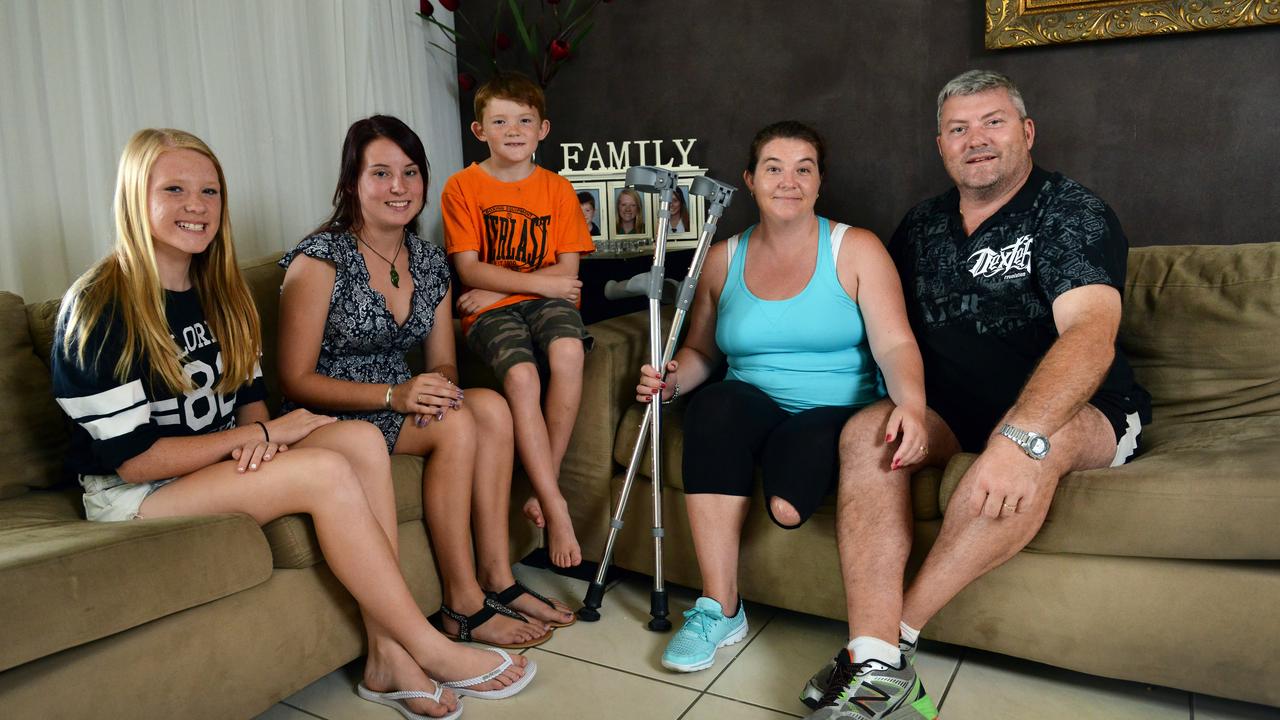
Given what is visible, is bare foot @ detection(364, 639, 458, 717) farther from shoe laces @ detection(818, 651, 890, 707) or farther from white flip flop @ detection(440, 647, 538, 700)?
shoe laces @ detection(818, 651, 890, 707)

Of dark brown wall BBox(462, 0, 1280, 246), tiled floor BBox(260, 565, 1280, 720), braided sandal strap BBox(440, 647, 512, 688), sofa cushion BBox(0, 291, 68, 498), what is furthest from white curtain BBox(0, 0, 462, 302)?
braided sandal strap BBox(440, 647, 512, 688)

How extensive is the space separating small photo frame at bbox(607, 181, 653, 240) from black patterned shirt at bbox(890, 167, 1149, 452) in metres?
1.26


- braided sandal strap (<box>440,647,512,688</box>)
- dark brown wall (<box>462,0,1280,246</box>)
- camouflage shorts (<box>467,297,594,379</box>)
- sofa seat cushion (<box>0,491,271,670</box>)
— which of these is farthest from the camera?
dark brown wall (<box>462,0,1280,246</box>)

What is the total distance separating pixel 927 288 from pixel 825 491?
0.54 metres

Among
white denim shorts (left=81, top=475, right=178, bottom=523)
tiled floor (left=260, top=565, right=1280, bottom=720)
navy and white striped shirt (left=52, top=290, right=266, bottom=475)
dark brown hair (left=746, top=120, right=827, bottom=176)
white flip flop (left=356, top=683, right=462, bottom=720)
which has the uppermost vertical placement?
dark brown hair (left=746, top=120, right=827, bottom=176)

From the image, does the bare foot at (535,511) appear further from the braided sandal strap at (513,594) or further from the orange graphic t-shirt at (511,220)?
the orange graphic t-shirt at (511,220)

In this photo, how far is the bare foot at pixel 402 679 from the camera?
171 cm

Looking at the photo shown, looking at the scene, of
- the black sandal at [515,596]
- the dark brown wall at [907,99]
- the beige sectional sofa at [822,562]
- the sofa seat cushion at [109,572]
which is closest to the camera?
the sofa seat cushion at [109,572]

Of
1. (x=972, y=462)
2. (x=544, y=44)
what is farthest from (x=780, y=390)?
(x=544, y=44)

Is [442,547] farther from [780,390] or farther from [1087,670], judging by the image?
[1087,670]

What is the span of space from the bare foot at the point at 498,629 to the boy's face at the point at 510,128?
3.72ft

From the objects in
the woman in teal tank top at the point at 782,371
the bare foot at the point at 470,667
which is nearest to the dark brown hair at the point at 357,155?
the woman in teal tank top at the point at 782,371

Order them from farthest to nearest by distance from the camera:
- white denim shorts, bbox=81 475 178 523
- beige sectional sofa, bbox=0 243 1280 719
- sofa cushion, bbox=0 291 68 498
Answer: sofa cushion, bbox=0 291 68 498
white denim shorts, bbox=81 475 178 523
beige sectional sofa, bbox=0 243 1280 719

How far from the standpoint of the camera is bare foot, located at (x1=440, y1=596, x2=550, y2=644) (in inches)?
78.3
